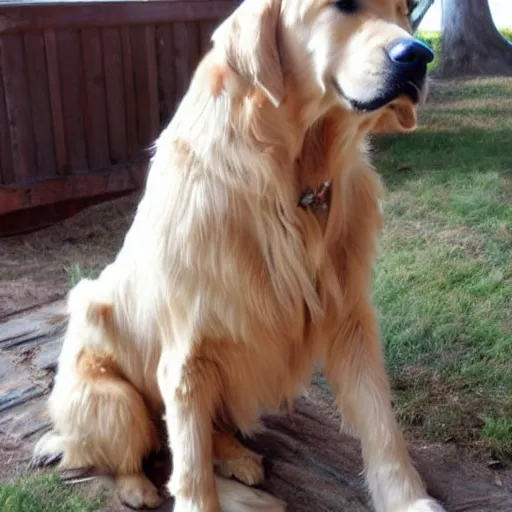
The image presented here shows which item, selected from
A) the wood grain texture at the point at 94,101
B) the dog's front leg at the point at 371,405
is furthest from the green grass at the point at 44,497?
the wood grain texture at the point at 94,101

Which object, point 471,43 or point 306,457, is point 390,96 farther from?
point 471,43

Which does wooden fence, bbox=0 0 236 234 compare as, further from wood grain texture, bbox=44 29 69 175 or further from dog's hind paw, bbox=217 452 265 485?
dog's hind paw, bbox=217 452 265 485

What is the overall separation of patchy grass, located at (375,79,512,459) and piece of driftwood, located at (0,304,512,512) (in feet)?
0.88

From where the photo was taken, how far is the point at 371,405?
2.58 meters

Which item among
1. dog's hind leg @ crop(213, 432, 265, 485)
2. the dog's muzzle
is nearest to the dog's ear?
the dog's muzzle

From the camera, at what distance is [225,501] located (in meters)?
2.58

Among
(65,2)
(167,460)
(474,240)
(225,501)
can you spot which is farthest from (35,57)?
(225,501)

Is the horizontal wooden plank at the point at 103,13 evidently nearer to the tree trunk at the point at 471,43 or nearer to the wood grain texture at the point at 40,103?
the wood grain texture at the point at 40,103

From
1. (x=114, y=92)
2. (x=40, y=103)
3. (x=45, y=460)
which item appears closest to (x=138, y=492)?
(x=45, y=460)

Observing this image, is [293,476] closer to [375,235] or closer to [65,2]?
[375,235]

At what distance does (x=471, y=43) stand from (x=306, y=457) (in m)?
10.4

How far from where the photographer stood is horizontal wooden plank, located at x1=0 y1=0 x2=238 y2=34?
5613 mm

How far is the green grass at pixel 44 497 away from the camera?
8.55 ft

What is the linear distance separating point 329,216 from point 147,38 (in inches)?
184
